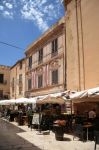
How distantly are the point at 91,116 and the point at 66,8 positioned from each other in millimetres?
11243

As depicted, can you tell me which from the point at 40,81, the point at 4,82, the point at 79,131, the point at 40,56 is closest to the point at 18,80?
the point at 40,56

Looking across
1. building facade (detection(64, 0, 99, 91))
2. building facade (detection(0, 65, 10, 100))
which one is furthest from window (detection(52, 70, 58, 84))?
building facade (detection(0, 65, 10, 100))

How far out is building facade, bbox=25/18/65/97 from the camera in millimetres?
25938

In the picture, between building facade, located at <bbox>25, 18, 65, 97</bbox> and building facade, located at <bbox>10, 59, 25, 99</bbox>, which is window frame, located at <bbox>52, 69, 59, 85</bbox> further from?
building facade, located at <bbox>10, 59, 25, 99</bbox>

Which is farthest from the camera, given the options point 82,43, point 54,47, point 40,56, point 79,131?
point 40,56

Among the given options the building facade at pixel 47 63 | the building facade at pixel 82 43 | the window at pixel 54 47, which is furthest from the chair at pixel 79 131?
the window at pixel 54 47

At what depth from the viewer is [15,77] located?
4491 centimetres

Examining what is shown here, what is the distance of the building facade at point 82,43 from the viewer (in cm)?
1870

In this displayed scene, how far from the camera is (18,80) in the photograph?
4206 cm

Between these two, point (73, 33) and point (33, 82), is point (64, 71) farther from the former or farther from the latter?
point (33, 82)

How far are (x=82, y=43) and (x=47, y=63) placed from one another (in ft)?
30.1

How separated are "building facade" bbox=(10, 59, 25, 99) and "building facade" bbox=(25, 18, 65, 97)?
3.13 meters

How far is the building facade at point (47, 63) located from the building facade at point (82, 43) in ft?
9.37

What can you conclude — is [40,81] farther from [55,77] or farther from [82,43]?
[82,43]
